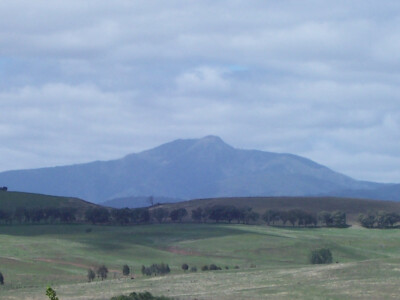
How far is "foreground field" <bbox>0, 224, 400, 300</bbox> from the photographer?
68000 millimetres

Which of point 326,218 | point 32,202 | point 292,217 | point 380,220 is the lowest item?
point 380,220

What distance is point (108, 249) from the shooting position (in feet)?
396

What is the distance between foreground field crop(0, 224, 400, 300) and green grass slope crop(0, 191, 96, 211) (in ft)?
86.2

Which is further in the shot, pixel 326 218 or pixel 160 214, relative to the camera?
pixel 160 214

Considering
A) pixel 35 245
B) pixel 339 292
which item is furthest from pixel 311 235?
pixel 339 292

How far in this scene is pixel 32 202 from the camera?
18150 centimetres

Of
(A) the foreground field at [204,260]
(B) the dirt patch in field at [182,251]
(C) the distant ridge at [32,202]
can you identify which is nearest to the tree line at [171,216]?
(C) the distant ridge at [32,202]

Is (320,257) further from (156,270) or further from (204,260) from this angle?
(156,270)

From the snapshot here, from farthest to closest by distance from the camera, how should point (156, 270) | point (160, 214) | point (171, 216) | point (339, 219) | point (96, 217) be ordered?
point (160, 214), point (171, 216), point (96, 217), point (339, 219), point (156, 270)

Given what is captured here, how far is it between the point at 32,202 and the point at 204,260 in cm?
8013

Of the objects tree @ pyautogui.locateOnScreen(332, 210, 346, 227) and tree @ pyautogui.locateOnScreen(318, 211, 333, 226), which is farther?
tree @ pyautogui.locateOnScreen(318, 211, 333, 226)

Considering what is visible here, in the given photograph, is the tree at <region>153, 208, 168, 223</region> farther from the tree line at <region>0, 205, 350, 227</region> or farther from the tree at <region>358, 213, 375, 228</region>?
the tree at <region>358, 213, 375, 228</region>

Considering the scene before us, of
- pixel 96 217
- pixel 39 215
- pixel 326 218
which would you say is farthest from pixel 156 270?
pixel 326 218

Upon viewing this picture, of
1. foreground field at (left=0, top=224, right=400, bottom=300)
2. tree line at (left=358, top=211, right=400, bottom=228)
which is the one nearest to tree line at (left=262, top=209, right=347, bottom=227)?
tree line at (left=358, top=211, right=400, bottom=228)
